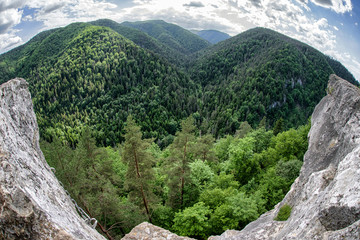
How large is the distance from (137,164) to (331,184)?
14.8 meters

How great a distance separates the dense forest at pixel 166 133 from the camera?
18453 mm

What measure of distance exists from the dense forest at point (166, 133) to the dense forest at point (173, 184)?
0.12 metres

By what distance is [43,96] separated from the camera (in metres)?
147

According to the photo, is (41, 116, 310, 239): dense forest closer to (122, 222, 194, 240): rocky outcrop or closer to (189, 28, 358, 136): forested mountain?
(122, 222, 194, 240): rocky outcrop

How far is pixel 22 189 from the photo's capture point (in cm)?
479

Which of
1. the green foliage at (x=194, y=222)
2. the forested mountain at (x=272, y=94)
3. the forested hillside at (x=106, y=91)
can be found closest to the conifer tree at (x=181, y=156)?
the green foliage at (x=194, y=222)

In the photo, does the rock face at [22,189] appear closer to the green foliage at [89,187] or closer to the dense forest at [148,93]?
the green foliage at [89,187]

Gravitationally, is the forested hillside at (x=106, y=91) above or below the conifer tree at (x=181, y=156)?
below

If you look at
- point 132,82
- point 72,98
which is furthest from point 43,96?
point 132,82

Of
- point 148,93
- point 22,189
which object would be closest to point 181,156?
point 22,189

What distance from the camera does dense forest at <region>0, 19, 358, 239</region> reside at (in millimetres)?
18453

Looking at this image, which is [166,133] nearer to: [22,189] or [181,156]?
[181,156]

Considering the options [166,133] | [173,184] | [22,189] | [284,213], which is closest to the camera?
[22,189]

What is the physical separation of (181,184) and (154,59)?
534 feet
